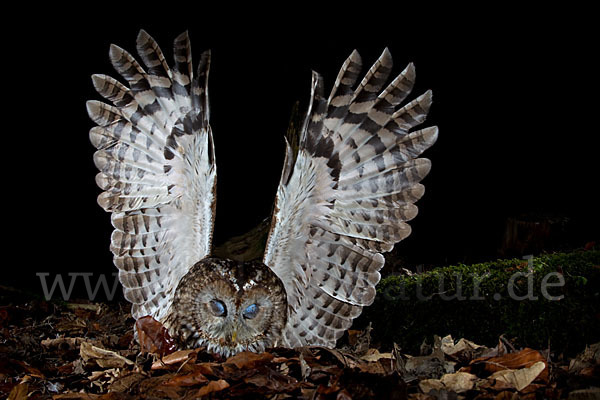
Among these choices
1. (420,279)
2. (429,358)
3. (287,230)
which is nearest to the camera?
(429,358)

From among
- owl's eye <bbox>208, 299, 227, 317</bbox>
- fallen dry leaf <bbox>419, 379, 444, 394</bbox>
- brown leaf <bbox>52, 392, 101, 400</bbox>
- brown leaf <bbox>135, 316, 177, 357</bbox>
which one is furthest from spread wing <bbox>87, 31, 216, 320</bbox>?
fallen dry leaf <bbox>419, 379, 444, 394</bbox>

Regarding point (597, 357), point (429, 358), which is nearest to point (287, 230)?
point (429, 358)

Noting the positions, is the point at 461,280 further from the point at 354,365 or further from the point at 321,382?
the point at 321,382

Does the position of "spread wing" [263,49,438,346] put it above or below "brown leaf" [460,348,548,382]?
above

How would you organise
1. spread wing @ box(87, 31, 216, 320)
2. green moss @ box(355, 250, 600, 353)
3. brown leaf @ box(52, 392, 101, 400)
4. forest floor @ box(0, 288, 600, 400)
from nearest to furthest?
forest floor @ box(0, 288, 600, 400) < brown leaf @ box(52, 392, 101, 400) < green moss @ box(355, 250, 600, 353) < spread wing @ box(87, 31, 216, 320)

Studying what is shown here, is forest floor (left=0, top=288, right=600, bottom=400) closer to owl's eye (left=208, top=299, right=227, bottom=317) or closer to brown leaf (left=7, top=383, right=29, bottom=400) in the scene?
brown leaf (left=7, top=383, right=29, bottom=400)

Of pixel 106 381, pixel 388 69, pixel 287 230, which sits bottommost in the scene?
pixel 106 381
